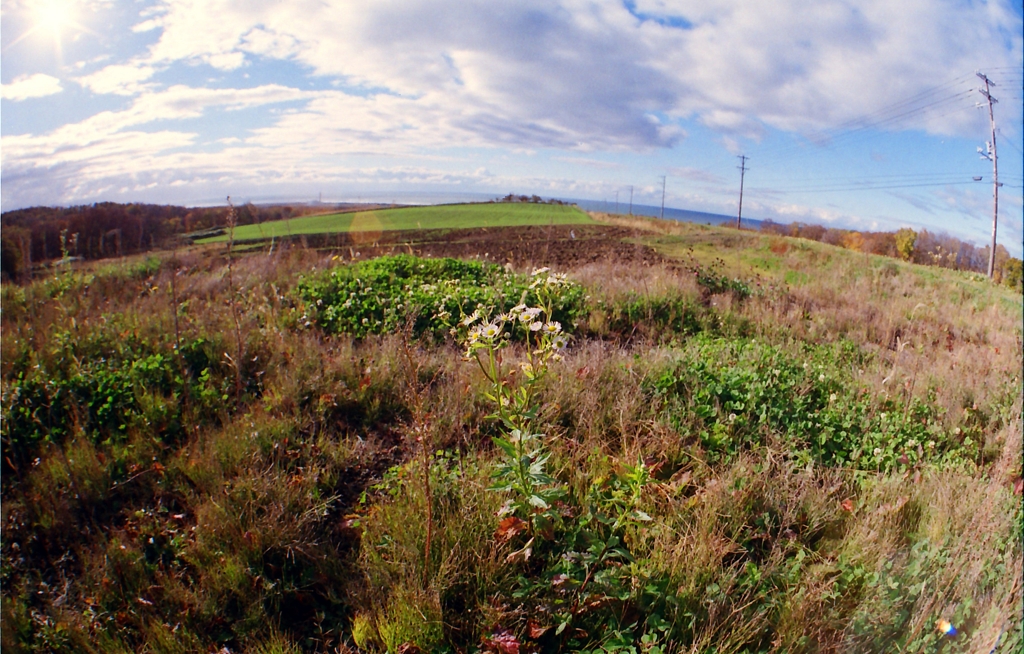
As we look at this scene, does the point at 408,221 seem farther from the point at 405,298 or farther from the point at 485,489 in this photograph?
the point at 485,489

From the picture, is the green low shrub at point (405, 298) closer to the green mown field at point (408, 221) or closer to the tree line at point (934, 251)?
the green mown field at point (408, 221)

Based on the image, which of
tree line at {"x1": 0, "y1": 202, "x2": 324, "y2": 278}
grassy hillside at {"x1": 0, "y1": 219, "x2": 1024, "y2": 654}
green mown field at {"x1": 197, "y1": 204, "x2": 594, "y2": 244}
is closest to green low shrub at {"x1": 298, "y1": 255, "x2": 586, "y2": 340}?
grassy hillside at {"x1": 0, "y1": 219, "x2": 1024, "y2": 654}

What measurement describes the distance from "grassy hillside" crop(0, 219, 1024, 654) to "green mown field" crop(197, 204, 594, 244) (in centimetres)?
→ 701

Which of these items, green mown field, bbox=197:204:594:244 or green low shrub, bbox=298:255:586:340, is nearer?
green low shrub, bbox=298:255:586:340

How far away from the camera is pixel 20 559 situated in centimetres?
253

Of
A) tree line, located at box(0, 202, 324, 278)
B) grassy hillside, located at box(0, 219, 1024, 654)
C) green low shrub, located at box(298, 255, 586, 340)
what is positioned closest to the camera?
grassy hillside, located at box(0, 219, 1024, 654)

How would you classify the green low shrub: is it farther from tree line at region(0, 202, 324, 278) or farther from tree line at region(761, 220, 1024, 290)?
tree line at region(761, 220, 1024, 290)

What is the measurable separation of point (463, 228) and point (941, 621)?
16.4 metres

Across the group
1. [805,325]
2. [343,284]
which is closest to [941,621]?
[805,325]

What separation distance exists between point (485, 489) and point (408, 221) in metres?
17.4

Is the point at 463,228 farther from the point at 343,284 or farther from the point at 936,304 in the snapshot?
the point at 936,304

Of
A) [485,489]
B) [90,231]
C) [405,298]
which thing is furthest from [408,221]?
[485,489]

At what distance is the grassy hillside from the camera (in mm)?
2109

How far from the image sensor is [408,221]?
18938 millimetres
